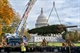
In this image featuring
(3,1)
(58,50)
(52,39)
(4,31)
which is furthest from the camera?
(52,39)

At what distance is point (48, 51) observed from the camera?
958 inches

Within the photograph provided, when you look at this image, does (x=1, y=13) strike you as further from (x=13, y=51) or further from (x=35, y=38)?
(x=35, y=38)

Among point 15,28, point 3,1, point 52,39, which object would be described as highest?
point 3,1

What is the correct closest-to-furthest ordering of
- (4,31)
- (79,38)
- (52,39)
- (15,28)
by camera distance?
1. (4,31)
2. (15,28)
3. (79,38)
4. (52,39)

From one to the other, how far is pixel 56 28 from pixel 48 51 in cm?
1254

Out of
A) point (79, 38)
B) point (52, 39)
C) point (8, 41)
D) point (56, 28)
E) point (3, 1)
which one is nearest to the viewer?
point (56, 28)

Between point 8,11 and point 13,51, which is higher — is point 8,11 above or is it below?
above

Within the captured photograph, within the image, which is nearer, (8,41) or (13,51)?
(13,51)

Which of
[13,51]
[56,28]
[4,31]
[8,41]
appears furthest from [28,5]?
[13,51]

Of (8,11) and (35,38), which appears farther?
(35,38)

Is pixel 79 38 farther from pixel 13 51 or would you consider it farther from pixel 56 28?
pixel 13 51

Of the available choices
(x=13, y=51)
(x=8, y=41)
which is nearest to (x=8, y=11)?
(x=8, y=41)

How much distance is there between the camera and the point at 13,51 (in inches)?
984

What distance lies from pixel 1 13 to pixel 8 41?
587cm
